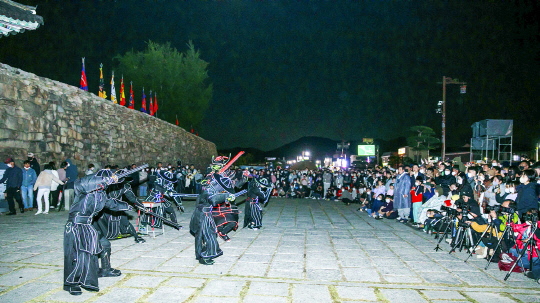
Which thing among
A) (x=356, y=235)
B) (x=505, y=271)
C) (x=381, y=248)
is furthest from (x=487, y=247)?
(x=356, y=235)

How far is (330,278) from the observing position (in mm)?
5027

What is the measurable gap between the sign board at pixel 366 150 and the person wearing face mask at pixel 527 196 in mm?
42760

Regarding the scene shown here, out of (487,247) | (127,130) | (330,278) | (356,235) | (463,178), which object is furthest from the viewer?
(127,130)

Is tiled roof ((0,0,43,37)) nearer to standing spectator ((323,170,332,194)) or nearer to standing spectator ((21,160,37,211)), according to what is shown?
standing spectator ((21,160,37,211))

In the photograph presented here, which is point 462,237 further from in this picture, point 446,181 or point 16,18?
point 16,18

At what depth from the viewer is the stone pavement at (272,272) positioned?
4.30 metres

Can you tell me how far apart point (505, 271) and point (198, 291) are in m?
4.98

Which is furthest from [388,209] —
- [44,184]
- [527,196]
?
[44,184]

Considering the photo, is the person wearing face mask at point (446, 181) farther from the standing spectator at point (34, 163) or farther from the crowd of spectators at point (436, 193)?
the standing spectator at point (34, 163)

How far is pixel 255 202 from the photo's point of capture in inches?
374

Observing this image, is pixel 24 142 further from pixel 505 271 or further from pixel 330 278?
pixel 505 271

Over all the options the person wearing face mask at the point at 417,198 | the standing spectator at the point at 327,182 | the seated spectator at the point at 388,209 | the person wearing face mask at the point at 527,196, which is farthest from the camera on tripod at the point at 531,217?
the standing spectator at the point at 327,182

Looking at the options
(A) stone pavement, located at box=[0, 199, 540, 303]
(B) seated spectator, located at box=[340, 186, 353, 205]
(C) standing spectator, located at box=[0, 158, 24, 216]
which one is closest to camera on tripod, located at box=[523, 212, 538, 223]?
(A) stone pavement, located at box=[0, 199, 540, 303]

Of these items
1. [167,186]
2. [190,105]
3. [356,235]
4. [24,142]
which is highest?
[190,105]
